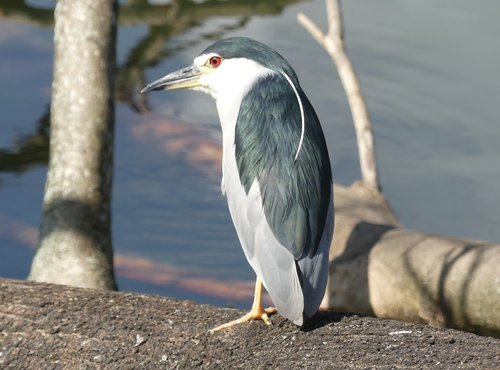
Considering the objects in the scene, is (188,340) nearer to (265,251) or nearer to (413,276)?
(265,251)

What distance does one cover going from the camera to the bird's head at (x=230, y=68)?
3.46m

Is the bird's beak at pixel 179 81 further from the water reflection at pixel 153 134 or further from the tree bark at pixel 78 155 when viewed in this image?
the water reflection at pixel 153 134

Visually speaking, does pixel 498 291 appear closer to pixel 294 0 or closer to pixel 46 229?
pixel 46 229

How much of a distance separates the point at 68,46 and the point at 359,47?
13.0 ft

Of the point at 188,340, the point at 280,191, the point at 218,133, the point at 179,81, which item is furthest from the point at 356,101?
the point at 188,340

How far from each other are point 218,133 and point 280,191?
3786mm

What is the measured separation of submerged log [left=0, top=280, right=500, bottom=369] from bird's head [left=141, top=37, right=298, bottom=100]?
745 mm

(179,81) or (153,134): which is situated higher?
(179,81)

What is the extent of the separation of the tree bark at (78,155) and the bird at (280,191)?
96 centimetres

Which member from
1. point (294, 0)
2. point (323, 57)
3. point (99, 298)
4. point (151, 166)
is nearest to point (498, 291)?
point (99, 298)

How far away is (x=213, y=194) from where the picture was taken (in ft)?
21.2

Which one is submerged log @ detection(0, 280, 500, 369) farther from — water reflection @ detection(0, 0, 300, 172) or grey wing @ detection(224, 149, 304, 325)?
water reflection @ detection(0, 0, 300, 172)

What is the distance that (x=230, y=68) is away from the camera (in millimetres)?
3531

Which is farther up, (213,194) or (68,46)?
(68,46)
